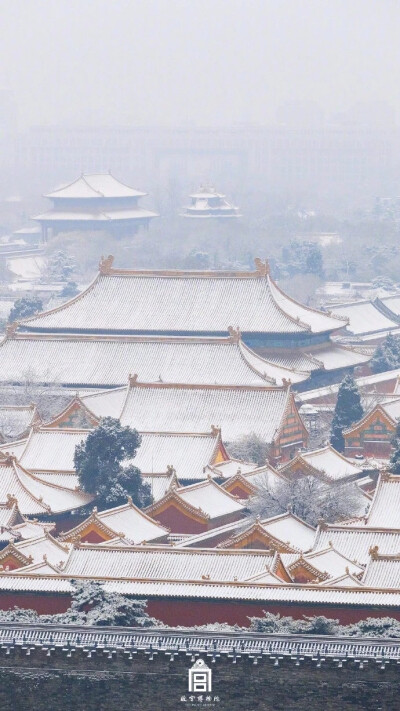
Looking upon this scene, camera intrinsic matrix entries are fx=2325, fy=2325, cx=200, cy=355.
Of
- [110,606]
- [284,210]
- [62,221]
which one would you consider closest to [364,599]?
[110,606]

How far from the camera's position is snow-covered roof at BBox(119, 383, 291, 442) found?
5306 cm

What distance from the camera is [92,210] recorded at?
398 feet

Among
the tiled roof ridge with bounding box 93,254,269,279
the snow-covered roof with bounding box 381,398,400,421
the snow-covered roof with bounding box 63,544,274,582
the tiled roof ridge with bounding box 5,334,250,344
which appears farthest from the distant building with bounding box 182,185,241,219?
the snow-covered roof with bounding box 63,544,274,582

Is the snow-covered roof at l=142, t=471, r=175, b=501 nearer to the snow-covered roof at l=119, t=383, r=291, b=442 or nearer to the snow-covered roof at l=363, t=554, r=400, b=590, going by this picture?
the snow-covered roof at l=119, t=383, r=291, b=442

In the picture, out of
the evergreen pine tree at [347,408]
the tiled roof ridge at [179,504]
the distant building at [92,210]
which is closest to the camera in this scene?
the tiled roof ridge at [179,504]

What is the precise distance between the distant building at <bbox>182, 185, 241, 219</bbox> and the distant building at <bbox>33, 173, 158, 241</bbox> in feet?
23.2

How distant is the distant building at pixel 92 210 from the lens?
120 metres

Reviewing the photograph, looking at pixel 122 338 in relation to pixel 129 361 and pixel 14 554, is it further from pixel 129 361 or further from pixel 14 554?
pixel 14 554

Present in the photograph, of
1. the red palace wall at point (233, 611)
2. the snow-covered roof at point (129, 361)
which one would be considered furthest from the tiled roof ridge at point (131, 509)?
the snow-covered roof at point (129, 361)

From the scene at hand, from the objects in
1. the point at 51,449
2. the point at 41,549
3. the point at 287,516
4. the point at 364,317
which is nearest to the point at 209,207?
the point at 364,317

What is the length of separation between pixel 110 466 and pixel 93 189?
250ft

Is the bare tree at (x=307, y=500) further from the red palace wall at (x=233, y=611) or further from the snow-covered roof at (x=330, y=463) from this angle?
the red palace wall at (x=233, y=611)

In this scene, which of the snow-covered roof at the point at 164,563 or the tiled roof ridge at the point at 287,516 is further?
the tiled roof ridge at the point at 287,516

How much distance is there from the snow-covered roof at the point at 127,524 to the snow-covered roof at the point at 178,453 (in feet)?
17.5
